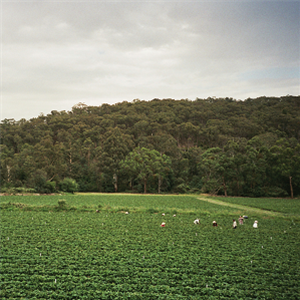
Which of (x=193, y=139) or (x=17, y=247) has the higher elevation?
(x=193, y=139)

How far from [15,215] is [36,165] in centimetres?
3166

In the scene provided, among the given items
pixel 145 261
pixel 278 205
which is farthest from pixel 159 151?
pixel 145 261

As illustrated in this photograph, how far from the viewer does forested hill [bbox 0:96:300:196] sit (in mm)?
49031

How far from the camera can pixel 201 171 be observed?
60406mm

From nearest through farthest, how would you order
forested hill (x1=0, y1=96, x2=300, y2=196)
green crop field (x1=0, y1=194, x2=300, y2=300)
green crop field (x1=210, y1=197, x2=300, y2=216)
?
1. green crop field (x1=0, y1=194, x2=300, y2=300)
2. green crop field (x1=210, y1=197, x2=300, y2=216)
3. forested hill (x1=0, y1=96, x2=300, y2=196)

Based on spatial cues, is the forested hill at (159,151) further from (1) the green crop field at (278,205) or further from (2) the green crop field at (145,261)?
(2) the green crop field at (145,261)

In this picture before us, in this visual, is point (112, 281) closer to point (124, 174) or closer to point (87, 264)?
point (87, 264)

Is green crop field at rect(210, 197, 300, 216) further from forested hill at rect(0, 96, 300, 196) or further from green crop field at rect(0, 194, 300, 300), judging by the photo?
forested hill at rect(0, 96, 300, 196)

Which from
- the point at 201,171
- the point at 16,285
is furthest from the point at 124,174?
the point at 16,285

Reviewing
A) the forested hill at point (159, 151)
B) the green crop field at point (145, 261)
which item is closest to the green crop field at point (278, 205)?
the green crop field at point (145, 261)

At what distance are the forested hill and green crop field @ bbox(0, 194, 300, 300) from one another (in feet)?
104

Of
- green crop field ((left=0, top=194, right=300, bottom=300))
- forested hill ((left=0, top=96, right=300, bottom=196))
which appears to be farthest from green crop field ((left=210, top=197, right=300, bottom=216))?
forested hill ((left=0, top=96, right=300, bottom=196))

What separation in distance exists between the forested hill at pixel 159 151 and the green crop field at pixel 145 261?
31655 mm

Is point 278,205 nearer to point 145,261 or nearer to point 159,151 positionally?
point 145,261
